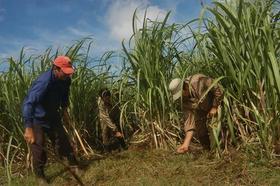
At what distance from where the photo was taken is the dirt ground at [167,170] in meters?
4.53

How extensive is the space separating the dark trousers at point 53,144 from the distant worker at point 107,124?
840 millimetres

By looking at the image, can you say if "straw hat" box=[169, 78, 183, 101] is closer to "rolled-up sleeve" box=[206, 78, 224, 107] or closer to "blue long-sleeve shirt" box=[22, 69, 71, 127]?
"rolled-up sleeve" box=[206, 78, 224, 107]

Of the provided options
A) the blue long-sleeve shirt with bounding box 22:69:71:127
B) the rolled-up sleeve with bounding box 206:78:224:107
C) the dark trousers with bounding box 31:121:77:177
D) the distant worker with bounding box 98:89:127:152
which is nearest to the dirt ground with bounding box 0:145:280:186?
the dark trousers with bounding box 31:121:77:177

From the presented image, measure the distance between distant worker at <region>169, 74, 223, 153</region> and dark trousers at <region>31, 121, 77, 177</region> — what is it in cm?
132

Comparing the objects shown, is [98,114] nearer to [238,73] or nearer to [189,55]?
[189,55]

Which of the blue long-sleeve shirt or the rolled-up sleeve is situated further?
the blue long-sleeve shirt

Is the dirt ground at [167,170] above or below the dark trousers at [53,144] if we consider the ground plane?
below

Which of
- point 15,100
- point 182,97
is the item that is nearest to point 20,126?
point 15,100

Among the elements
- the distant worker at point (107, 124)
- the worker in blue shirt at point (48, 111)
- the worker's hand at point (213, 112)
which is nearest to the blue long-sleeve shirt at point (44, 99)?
the worker in blue shirt at point (48, 111)

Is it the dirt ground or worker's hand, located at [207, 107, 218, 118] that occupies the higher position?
worker's hand, located at [207, 107, 218, 118]

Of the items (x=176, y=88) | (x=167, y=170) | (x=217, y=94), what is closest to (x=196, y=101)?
(x=176, y=88)

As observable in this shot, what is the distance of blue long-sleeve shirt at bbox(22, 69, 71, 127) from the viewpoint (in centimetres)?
541

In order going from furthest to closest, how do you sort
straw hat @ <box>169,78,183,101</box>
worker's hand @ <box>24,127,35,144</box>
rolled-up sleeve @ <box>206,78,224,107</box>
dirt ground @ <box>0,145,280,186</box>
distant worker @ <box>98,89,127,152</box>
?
distant worker @ <box>98,89,127,152</box> < straw hat @ <box>169,78,183,101</box> < worker's hand @ <box>24,127,35,144</box> < rolled-up sleeve @ <box>206,78,224,107</box> < dirt ground @ <box>0,145,280,186</box>

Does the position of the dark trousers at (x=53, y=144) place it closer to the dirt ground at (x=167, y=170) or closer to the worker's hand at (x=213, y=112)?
the dirt ground at (x=167, y=170)
